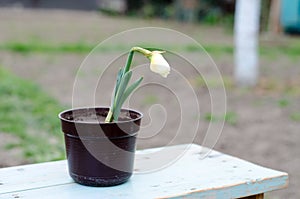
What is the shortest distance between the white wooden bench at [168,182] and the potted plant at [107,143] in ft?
0.12

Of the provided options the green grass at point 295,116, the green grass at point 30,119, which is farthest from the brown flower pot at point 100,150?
the green grass at point 295,116

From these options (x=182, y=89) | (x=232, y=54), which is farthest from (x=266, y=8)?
(x=182, y=89)

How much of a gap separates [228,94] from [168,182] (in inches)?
145

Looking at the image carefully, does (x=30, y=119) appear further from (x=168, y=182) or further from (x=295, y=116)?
(x=168, y=182)

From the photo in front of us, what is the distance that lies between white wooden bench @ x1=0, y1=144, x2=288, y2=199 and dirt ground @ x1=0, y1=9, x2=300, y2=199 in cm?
20

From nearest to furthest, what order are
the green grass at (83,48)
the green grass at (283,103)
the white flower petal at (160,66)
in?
the white flower petal at (160,66) < the green grass at (283,103) < the green grass at (83,48)

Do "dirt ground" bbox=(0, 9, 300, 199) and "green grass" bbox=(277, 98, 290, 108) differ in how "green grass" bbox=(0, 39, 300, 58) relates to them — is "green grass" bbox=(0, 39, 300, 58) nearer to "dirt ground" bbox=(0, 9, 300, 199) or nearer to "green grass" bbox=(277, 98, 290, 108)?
"dirt ground" bbox=(0, 9, 300, 199)

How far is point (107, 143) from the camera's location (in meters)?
1.47

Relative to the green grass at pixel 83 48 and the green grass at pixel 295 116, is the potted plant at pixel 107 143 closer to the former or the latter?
the green grass at pixel 295 116

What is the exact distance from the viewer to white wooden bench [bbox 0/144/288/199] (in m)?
1.47

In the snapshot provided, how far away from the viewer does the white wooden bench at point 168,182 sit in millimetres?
1475

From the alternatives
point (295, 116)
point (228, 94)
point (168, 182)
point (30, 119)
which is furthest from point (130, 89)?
point (228, 94)

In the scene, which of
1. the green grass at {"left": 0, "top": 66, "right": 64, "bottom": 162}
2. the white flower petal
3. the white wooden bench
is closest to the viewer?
the white flower petal

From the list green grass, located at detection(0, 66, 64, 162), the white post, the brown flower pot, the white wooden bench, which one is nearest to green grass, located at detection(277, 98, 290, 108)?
the white post
